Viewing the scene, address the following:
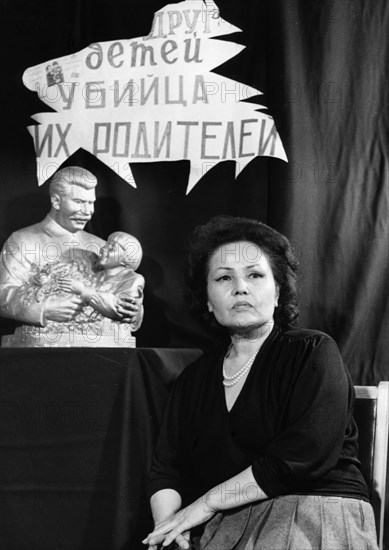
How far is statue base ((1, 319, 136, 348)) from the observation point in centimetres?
199

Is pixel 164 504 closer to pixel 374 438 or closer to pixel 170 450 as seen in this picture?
pixel 170 450

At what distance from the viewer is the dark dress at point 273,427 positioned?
164cm

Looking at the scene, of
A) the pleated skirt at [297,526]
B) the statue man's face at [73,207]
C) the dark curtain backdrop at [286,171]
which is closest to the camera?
the pleated skirt at [297,526]

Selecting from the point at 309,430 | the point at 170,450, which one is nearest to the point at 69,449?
the point at 170,450

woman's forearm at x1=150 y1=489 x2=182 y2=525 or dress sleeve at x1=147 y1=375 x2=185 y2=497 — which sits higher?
dress sleeve at x1=147 y1=375 x2=185 y2=497

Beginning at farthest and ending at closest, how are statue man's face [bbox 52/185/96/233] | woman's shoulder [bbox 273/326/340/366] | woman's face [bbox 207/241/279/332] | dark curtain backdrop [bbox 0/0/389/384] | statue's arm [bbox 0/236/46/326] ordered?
dark curtain backdrop [bbox 0/0/389/384], statue man's face [bbox 52/185/96/233], statue's arm [bbox 0/236/46/326], woman's face [bbox 207/241/279/332], woman's shoulder [bbox 273/326/340/366]

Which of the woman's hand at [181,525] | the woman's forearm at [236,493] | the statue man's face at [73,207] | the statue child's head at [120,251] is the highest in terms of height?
the statue man's face at [73,207]

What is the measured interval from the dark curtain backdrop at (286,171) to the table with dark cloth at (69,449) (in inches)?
18.1

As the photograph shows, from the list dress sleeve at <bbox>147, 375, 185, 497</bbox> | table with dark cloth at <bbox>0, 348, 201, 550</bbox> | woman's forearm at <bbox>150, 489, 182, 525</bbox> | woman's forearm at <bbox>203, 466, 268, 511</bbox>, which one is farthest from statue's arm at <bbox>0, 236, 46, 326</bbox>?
woman's forearm at <bbox>203, 466, 268, 511</bbox>

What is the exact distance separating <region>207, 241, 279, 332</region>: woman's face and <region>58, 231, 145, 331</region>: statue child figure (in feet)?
0.70

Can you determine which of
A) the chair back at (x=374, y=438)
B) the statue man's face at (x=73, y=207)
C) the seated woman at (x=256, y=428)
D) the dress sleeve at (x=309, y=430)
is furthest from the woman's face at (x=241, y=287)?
the statue man's face at (x=73, y=207)

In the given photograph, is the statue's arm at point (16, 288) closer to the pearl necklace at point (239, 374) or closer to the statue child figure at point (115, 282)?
the statue child figure at point (115, 282)

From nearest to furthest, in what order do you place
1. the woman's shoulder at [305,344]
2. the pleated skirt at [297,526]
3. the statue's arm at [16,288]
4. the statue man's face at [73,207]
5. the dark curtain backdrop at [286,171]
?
1. the pleated skirt at [297,526]
2. the woman's shoulder at [305,344]
3. the statue's arm at [16,288]
4. the statue man's face at [73,207]
5. the dark curtain backdrop at [286,171]

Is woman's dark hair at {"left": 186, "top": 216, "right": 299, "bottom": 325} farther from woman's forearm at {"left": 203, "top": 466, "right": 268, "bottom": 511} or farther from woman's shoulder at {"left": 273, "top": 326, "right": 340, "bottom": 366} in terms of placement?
woman's forearm at {"left": 203, "top": 466, "right": 268, "bottom": 511}
